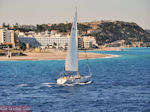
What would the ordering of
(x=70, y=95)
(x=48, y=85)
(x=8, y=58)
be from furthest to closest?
(x=8, y=58)
(x=48, y=85)
(x=70, y=95)

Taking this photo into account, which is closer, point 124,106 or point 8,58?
point 124,106

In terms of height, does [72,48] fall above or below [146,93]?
above

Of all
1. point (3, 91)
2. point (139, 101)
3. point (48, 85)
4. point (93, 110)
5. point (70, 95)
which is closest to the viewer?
point (93, 110)

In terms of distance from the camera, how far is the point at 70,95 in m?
59.4

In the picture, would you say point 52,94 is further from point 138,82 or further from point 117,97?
point 138,82

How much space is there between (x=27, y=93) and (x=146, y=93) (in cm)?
1794

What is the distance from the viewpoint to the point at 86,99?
5616 centimetres

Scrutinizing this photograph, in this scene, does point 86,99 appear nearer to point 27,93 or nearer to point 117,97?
point 117,97

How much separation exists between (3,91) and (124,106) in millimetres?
21612

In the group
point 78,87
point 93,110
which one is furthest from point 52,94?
point 93,110

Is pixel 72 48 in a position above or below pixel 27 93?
above

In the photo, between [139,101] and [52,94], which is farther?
[52,94]

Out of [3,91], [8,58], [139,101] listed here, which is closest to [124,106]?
[139,101]

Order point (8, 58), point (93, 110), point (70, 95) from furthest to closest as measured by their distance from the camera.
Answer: point (8, 58), point (70, 95), point (93, 110)
